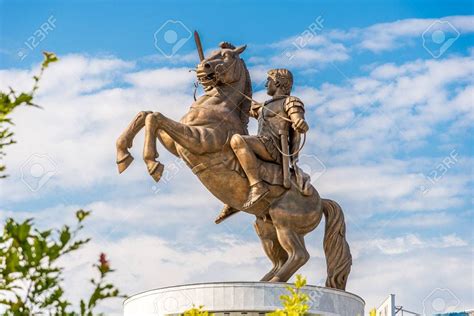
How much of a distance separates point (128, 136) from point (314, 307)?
282cm

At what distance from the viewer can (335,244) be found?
436 inches

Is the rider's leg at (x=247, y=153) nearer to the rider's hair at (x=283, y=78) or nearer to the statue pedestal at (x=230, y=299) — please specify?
the rider's hair at (x=283, y=78)

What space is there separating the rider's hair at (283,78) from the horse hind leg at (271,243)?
5.41 feet

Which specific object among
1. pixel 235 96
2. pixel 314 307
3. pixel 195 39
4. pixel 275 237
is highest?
pixel 195 39

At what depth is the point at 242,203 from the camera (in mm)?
10484

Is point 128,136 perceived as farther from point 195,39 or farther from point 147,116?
point 195,39

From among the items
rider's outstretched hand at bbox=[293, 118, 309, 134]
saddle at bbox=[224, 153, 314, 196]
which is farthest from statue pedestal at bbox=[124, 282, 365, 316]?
rider's outstretched hand at bbox=[293, 118, 309, 134]

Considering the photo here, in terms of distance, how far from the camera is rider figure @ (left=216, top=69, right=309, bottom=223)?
1025cm

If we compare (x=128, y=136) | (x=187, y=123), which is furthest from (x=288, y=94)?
(x=128, y=136)

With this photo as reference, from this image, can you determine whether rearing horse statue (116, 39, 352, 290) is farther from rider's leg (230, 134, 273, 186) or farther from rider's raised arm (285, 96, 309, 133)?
rider's raised arm (285, 96, 309, 133)

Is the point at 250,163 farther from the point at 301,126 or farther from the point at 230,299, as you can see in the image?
the point at 230,299

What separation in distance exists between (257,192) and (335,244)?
4.72 feet

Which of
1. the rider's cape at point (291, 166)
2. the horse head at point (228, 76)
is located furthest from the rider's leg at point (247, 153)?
the horse head at point (228, 76)

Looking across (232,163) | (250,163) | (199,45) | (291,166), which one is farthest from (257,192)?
(199,45)
